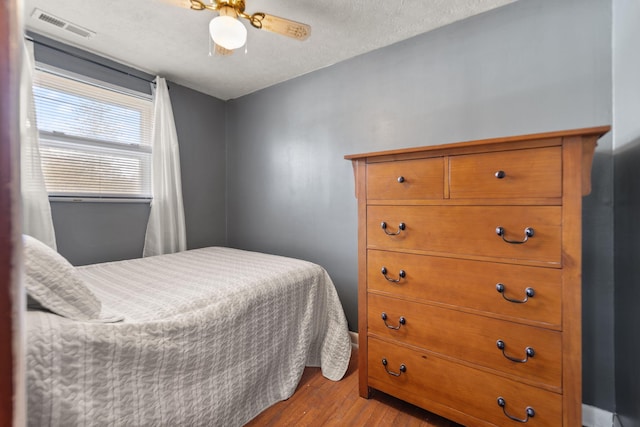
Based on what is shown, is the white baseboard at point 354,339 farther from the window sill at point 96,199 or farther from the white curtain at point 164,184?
the window sill at point 96,199

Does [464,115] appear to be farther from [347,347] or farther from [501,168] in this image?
[347,347]

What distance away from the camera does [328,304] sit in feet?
6.50

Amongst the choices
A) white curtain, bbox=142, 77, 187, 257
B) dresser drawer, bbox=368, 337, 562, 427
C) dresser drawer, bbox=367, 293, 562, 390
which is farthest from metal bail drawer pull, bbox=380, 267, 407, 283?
white curtain, bbox=142, 77, 187, 257

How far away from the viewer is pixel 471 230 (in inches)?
48.6

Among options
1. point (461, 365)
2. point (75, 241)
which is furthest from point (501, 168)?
point (75, 241)

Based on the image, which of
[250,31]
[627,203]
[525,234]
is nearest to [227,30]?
[250,31]

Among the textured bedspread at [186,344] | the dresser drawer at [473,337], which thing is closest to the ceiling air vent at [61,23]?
the textured bedspread at [186,344]

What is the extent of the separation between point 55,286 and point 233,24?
1343 mm

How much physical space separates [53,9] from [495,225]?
2.88m

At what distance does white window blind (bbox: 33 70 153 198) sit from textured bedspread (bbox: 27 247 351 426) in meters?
0.76

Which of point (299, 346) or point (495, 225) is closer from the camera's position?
point (495, 225)

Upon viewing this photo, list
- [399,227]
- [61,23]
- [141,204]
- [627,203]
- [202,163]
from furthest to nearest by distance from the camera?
[202,163], [141,204], [61,23], [399,227], [627,203]

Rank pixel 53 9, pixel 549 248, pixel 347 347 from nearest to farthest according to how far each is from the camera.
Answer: pixel 549 248, pixel 53 9, pixel 347 347

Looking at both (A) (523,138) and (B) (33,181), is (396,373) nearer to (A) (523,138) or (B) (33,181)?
(A) (523,138)
